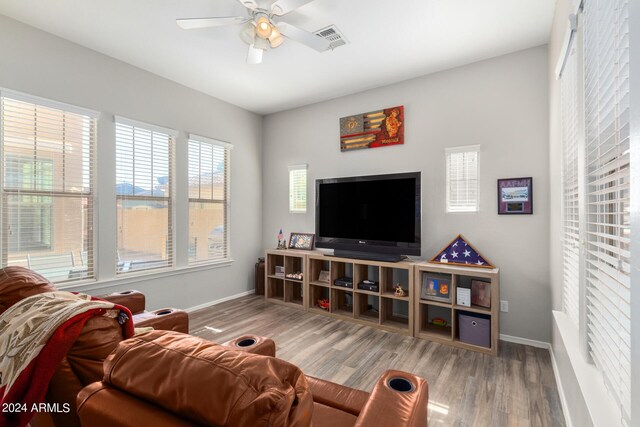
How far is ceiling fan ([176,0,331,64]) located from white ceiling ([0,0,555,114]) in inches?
8.8

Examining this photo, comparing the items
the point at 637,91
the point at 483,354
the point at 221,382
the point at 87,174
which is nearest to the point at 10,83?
the point at 87,174

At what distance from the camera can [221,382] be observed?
676 millimetres

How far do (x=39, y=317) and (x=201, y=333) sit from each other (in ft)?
7.81

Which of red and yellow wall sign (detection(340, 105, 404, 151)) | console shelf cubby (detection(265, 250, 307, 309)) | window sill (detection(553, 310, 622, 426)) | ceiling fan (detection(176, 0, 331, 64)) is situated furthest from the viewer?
console shelf cubby (detection(265, 250, 307, 309))

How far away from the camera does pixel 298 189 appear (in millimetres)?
4660

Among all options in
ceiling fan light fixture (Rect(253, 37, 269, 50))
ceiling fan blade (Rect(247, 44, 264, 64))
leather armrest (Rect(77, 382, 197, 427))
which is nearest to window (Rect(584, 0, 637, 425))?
leather armrest (Rect(77, 382, 197, 427))

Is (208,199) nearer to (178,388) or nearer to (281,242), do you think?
(281,242)

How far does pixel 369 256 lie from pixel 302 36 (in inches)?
93.5

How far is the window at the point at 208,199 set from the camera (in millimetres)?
4035

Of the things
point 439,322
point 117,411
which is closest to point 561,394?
point 439,322

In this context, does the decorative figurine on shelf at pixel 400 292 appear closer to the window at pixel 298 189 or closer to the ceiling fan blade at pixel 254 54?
the window at pixel 298 189

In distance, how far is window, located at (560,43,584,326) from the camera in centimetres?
181

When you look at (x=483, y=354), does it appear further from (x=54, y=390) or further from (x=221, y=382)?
(x=54, y=390)

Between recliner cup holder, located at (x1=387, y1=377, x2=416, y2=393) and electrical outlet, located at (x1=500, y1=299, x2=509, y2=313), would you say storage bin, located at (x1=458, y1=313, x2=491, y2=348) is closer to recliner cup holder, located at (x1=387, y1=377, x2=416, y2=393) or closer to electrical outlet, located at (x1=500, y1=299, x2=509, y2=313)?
electrical outlet, located at (x1=500, y1=299, x2=509, y2=313)
